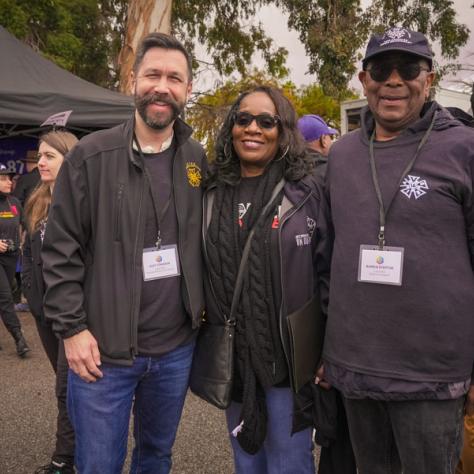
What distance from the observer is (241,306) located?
196 centimetres

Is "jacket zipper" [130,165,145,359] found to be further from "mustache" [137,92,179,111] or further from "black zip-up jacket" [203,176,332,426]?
"mustache" [137,92,179,111]

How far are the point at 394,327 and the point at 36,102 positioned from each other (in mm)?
5660

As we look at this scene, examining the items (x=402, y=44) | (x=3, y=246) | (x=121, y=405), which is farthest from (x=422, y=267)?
(x=3, y=246)

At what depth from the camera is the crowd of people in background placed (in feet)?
5.34

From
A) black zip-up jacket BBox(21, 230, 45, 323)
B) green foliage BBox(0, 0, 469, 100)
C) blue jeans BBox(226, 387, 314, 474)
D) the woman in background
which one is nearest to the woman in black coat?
blue jeans BBox(226, 387, 314, 474)

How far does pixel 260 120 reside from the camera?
6.67 ft

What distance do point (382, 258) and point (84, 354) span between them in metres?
1.10

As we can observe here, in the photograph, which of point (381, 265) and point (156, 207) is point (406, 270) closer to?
point (381, 265)

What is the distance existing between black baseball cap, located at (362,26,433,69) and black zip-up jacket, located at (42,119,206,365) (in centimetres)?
96

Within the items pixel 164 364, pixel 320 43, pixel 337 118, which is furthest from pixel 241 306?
pixel 337 118

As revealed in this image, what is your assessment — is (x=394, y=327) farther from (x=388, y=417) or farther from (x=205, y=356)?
(x=205, y=356)

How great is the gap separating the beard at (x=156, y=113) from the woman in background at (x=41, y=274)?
3.80 feet

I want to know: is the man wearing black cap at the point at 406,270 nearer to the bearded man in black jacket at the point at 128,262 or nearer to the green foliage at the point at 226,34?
the bearded man in black jacket at the point at 128,262

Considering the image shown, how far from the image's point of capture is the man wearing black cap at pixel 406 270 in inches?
63.2
